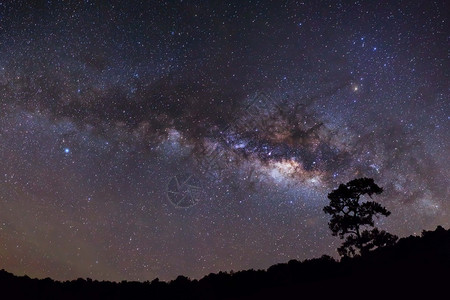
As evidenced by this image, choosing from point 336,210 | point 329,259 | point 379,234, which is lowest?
point 329,259

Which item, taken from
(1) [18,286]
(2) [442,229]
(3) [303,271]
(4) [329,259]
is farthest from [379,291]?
(1) [18,286]

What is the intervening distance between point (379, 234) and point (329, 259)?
253 inches

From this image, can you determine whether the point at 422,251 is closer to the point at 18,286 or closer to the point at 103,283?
the point at 103,283

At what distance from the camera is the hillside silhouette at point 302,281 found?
15828mm

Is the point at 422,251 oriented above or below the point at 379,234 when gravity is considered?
below

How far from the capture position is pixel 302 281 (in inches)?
755

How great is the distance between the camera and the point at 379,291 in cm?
1473

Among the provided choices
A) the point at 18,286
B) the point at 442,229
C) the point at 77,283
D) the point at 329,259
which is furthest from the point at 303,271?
the point at 18,286

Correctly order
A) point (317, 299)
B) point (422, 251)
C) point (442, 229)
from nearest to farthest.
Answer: point (317, 299) < point (422, 251) < point (442, 229)

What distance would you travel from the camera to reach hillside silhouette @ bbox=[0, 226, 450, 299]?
15.8 m

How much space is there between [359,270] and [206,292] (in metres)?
8.15

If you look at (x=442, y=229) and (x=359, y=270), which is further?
(x=442, y=229)

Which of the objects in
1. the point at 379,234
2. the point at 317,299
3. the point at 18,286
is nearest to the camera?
the point at 317,299

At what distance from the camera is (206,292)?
18.9 m
